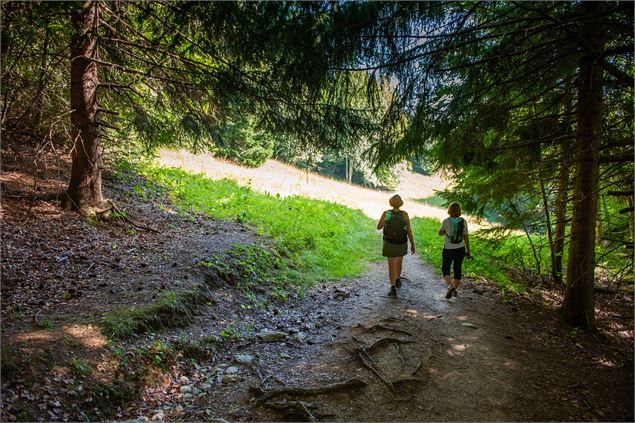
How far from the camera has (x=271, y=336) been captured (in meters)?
5.98

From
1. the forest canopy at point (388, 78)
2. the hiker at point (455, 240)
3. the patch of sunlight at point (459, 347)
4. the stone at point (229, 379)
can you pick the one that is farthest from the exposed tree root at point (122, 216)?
the patch of sunlight at point (459, 347)

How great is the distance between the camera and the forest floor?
4035 millimetres

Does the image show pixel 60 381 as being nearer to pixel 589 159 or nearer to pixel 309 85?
pixel 309 85

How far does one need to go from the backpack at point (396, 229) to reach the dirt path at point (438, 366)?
129 cm

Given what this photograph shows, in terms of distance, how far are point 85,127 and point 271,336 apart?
599cm

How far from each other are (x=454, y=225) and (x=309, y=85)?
13.9 feet

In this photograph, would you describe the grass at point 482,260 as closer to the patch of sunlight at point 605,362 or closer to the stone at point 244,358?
the patch of sunlight at point 605,362

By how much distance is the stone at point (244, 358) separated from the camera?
5223 millimetres

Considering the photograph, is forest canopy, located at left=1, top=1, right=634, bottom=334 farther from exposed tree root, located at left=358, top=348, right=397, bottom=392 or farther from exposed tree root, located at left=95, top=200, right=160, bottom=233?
exposed tree root, located at left=358, top=348, right=397, bottom=392

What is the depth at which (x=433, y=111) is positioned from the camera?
231 inches


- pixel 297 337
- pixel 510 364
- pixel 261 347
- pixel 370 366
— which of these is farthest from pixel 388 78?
pixel 261 347

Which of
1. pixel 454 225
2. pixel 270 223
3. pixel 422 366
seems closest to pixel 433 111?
pixel 454 225

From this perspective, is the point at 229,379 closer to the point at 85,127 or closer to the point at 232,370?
the point at 232,370

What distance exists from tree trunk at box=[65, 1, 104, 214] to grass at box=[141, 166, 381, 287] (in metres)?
3.71
